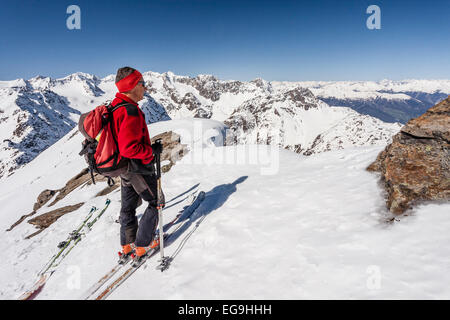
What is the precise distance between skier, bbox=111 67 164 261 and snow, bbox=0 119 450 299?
2.38 ft

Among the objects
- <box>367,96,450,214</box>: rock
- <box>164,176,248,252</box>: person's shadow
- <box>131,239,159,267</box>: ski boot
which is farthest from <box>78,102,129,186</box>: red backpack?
<box>367,96,450,214</box>: rock

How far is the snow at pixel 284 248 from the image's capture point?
137 inches

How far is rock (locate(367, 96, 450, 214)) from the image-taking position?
4750 millimetres

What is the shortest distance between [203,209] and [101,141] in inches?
160

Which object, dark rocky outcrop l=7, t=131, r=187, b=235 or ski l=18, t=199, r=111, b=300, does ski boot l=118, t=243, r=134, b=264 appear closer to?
ski l=18, t=199, r=111, b=300

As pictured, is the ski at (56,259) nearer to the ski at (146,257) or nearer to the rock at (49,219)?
the ski at (146,257)

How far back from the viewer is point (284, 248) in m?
4.52

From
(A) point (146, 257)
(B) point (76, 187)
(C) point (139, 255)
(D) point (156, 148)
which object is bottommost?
(B) point (76, 187)

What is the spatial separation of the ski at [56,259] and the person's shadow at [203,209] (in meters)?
3.06

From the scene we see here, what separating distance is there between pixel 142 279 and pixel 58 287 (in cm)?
226

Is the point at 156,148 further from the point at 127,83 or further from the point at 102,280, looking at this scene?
the point at 102,280

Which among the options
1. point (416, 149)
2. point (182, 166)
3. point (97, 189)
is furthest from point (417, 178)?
point (97, 189)

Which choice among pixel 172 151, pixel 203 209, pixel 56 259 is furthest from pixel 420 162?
pixel 172 151
